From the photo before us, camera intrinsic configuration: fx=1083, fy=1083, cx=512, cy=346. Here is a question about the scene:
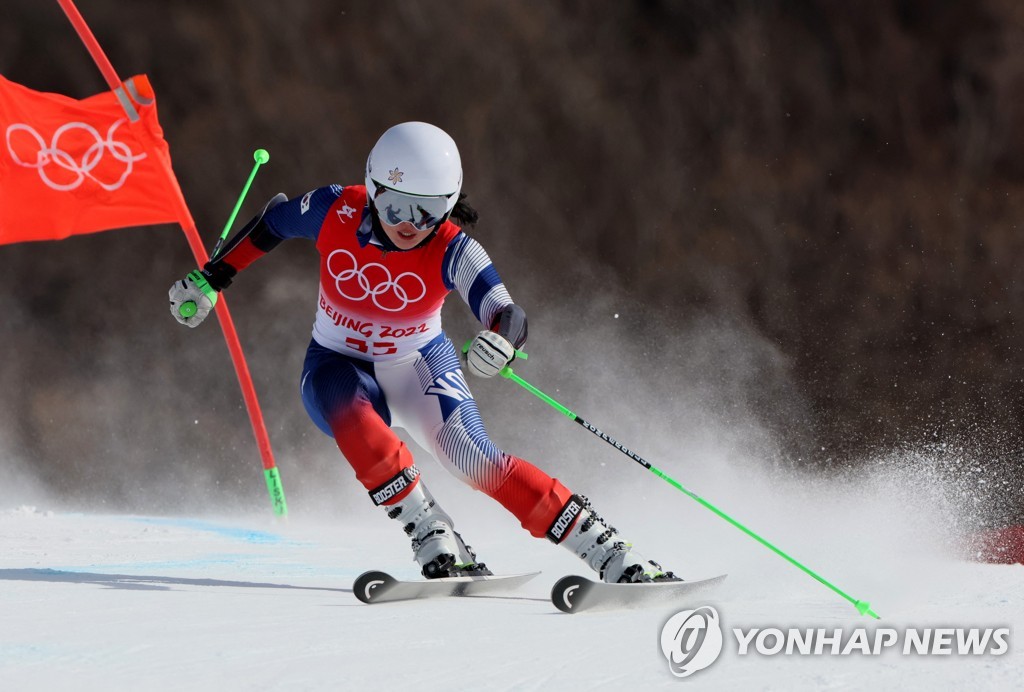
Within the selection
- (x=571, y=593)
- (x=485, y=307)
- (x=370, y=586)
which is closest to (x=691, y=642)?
(x=571, y=593)

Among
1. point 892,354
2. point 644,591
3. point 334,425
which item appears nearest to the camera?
point 644,591

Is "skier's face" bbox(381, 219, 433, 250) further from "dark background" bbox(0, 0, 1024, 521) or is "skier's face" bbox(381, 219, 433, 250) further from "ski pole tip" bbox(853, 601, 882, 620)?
"dark background" bbox(0, 0, 1024, 521)

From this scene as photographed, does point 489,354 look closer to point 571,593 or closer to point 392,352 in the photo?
point 392,352

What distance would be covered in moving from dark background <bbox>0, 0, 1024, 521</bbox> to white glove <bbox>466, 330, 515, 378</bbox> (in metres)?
3.89

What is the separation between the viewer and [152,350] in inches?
333

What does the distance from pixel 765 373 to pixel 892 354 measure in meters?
0.81

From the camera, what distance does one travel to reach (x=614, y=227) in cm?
775

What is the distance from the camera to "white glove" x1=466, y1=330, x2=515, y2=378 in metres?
3.21

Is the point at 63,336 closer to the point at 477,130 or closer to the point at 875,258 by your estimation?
the point at 477,130

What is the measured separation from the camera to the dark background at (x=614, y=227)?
6.86 m

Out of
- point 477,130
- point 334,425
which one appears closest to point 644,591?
point 334,425

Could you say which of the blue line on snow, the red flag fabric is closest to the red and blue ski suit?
the blue line on snow

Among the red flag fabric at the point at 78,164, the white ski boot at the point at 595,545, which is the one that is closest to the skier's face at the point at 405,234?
the white ski boot at the point at 595,545

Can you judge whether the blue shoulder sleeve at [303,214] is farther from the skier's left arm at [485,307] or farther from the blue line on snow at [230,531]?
the blue line on snow at [230,531]
